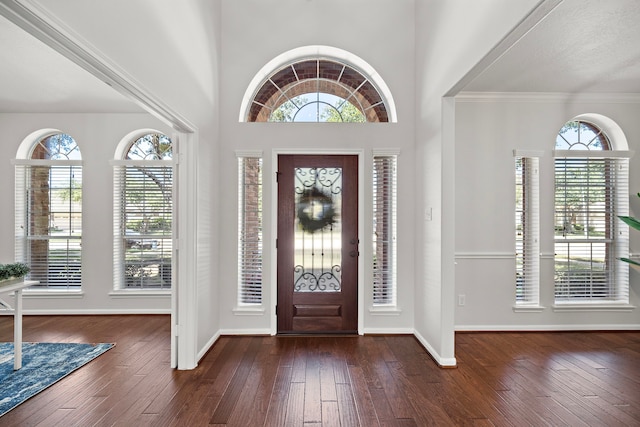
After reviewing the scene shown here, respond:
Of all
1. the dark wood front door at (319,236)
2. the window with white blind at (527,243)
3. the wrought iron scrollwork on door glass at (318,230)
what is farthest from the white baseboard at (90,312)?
the window with white blind at (527,243)

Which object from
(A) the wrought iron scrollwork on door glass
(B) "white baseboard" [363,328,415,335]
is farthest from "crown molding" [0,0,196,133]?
(B) "white baseboard" [363,328,415,335]

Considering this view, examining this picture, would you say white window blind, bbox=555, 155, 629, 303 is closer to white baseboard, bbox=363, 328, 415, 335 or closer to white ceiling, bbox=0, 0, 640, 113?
white ceiling, bbox=0, 0, 640, 113

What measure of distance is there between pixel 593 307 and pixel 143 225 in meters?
5.88

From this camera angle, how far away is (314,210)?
4.02m

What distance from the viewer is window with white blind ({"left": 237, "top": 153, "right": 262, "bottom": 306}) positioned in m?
4.00

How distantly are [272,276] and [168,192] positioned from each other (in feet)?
6.89

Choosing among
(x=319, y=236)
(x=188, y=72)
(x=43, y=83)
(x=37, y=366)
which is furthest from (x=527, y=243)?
(x=43, y=83)

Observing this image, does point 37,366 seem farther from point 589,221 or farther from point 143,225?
point 589,221

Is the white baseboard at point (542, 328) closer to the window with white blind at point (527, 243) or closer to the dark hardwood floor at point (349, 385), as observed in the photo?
the dark hardwood floor at point (349, 385)

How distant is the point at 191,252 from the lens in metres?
3.10

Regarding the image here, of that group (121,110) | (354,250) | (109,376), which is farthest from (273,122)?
(109,376)

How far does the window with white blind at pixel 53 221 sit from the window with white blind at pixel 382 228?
160 inches

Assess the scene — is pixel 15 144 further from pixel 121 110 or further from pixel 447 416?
pixel 447 416

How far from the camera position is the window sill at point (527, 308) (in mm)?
4109
